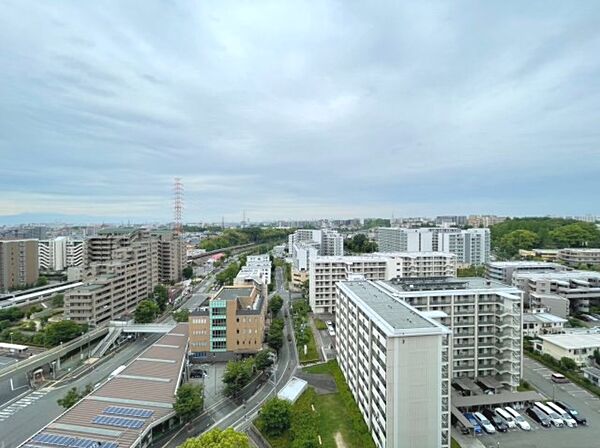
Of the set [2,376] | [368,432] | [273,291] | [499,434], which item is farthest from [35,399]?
[273,291]

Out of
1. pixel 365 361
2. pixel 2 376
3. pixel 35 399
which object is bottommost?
pixel 35 399

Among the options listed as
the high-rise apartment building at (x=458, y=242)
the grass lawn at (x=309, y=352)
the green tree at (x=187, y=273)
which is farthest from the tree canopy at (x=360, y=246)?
the grass lawn at (x=309, y=352)

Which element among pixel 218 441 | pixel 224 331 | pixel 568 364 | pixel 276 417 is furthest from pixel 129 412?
pixel 568 364

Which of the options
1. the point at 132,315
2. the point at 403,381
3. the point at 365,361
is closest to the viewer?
the point at 403,381

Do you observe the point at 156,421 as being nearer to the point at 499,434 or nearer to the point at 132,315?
the point at 499,434


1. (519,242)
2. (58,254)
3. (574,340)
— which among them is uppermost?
(519,242)

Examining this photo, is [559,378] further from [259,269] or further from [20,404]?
[259,269]
